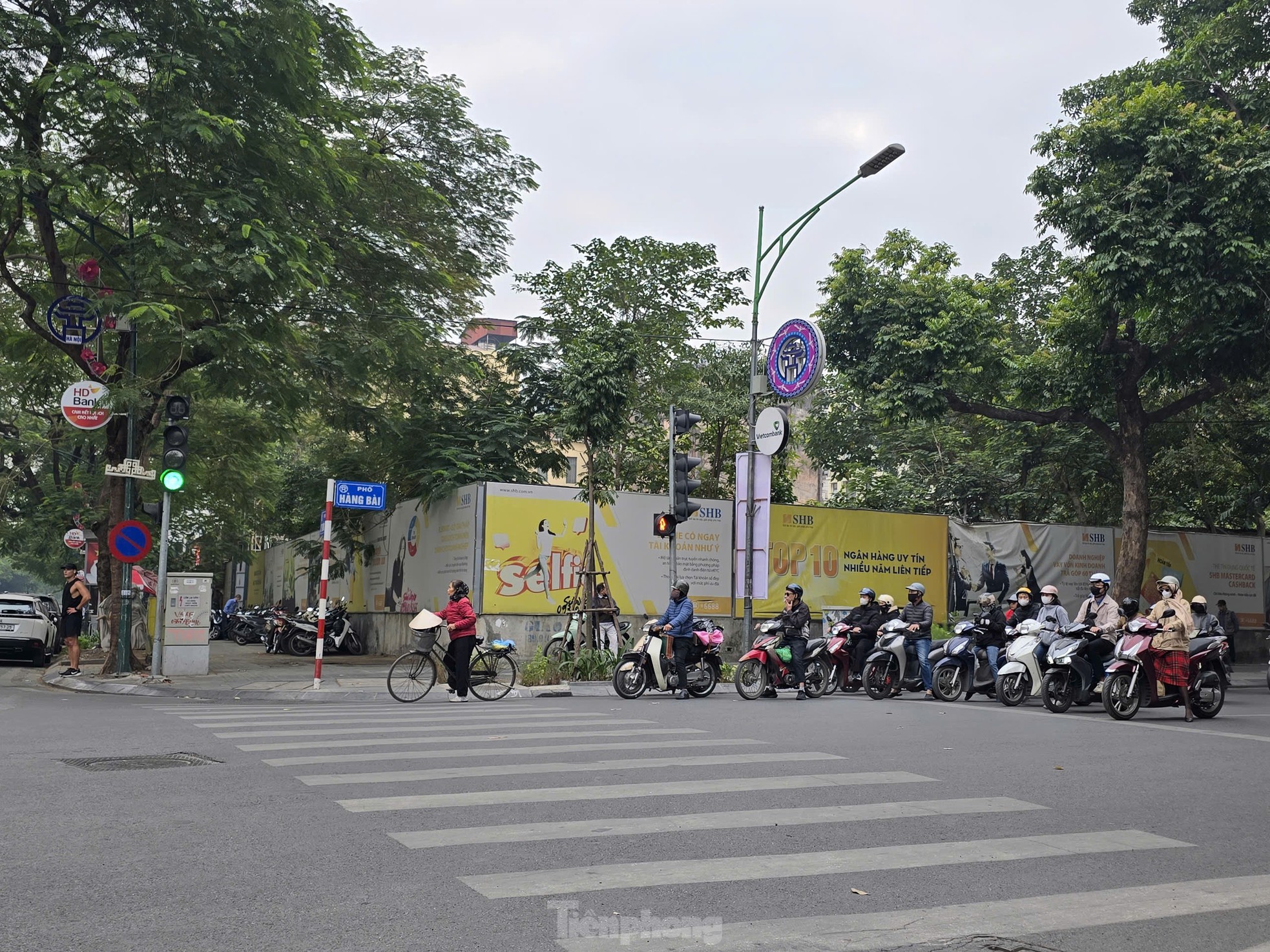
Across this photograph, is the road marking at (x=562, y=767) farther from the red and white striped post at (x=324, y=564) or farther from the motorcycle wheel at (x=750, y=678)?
the red and white striped post at (x=324, y=564)

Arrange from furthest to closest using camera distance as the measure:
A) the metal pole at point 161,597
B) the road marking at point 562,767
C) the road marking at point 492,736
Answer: the metal pole at point 161,597 < the road marking at point 492,736 < the road marking at point 562,767

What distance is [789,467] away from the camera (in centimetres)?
3238

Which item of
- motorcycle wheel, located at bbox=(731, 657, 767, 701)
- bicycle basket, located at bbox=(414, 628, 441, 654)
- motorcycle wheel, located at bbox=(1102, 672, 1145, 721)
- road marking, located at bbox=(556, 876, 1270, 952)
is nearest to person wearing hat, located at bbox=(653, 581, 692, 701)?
motorcycle wheel, located at bbox=(731, 657, 767, 701)

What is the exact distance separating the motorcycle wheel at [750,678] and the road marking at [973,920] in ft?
35.9

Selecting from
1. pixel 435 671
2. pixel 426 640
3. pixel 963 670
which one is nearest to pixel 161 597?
pixel 426 640

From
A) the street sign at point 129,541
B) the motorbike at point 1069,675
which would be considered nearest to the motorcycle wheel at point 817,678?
the motorbike at point 1069,675

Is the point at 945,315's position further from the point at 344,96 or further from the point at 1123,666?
the point at 344,96

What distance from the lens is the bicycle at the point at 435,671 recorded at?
16.3 meters

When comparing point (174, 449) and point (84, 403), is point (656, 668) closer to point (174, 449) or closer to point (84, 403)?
point (174, 449)

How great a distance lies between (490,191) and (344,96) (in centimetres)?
377

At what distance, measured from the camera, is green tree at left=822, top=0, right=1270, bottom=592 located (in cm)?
2158

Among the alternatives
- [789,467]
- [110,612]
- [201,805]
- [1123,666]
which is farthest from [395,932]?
[789,467]

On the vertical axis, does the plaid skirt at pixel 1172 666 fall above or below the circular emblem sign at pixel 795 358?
below

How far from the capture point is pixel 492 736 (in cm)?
1109
